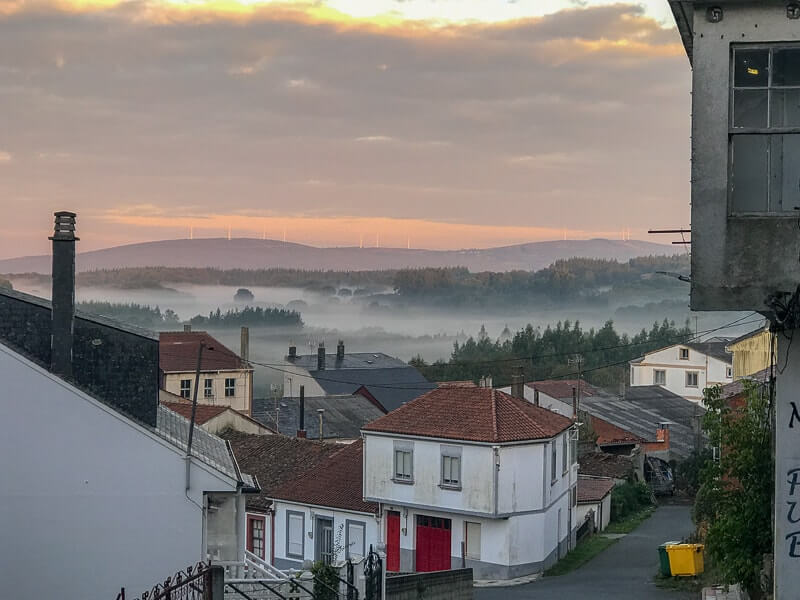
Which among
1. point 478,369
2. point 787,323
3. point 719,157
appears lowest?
point 478,369

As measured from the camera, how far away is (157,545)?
2423cm

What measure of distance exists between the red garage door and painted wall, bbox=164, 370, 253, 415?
44406 millimetres

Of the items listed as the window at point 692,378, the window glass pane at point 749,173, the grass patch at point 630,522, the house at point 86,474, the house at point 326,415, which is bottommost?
the grass patch at point 630,522

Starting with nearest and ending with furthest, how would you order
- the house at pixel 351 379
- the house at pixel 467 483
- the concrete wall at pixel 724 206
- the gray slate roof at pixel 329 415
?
the concrete wall at pixel 724 206, the house at pixel 467 483, the gray slate roof at pixel 329 415, the house at pixel 351 379

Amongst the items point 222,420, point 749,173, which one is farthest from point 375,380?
point 749,173

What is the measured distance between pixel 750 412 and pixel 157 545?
1145 centimetres

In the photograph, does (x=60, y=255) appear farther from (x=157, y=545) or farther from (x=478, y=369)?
(x=478, y=369)

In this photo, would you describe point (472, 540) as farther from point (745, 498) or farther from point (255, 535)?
point (745, 498)

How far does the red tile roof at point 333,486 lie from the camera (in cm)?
4512

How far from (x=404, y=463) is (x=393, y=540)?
2761 millimetres

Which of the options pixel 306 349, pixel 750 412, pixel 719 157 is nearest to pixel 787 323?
pixel 719 157

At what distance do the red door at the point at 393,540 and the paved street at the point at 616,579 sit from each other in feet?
13.7

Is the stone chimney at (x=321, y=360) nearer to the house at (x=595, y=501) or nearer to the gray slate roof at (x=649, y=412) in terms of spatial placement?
the gray slate roof at (x=649, y=412)

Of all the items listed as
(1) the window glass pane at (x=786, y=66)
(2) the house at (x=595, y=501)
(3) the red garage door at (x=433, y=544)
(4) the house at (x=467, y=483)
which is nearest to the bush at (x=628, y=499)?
(2) the house at (x=595, y=501)
